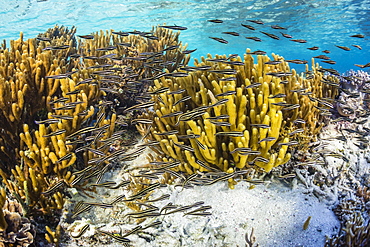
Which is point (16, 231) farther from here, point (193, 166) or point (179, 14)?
point (179, 14)

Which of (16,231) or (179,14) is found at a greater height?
(179,14)

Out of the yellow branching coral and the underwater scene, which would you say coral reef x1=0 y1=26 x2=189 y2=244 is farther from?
the yellow branching coral

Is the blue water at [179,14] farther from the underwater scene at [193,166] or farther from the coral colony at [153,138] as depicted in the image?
the coral colony at [153,138]

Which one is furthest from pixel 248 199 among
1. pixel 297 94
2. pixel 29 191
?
pixel 29 191

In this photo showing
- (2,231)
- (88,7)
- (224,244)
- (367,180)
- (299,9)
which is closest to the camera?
(2,231)

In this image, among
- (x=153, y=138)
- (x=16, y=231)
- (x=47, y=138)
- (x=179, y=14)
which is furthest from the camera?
(x=179, y=14)

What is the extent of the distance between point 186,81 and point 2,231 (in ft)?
10.8

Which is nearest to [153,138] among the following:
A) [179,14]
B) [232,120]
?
[232,120]

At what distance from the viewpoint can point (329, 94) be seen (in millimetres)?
5395

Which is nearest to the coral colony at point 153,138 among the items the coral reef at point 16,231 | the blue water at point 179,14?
the coral reef at point 16,231

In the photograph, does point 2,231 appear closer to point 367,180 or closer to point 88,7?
point 367,180

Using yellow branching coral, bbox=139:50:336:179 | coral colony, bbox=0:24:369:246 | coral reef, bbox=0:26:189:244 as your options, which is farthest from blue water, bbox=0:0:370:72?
yellow branching coral, bbox=139:50:336:179

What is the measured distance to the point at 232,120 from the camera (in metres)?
3.51

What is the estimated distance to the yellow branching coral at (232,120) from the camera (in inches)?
133
